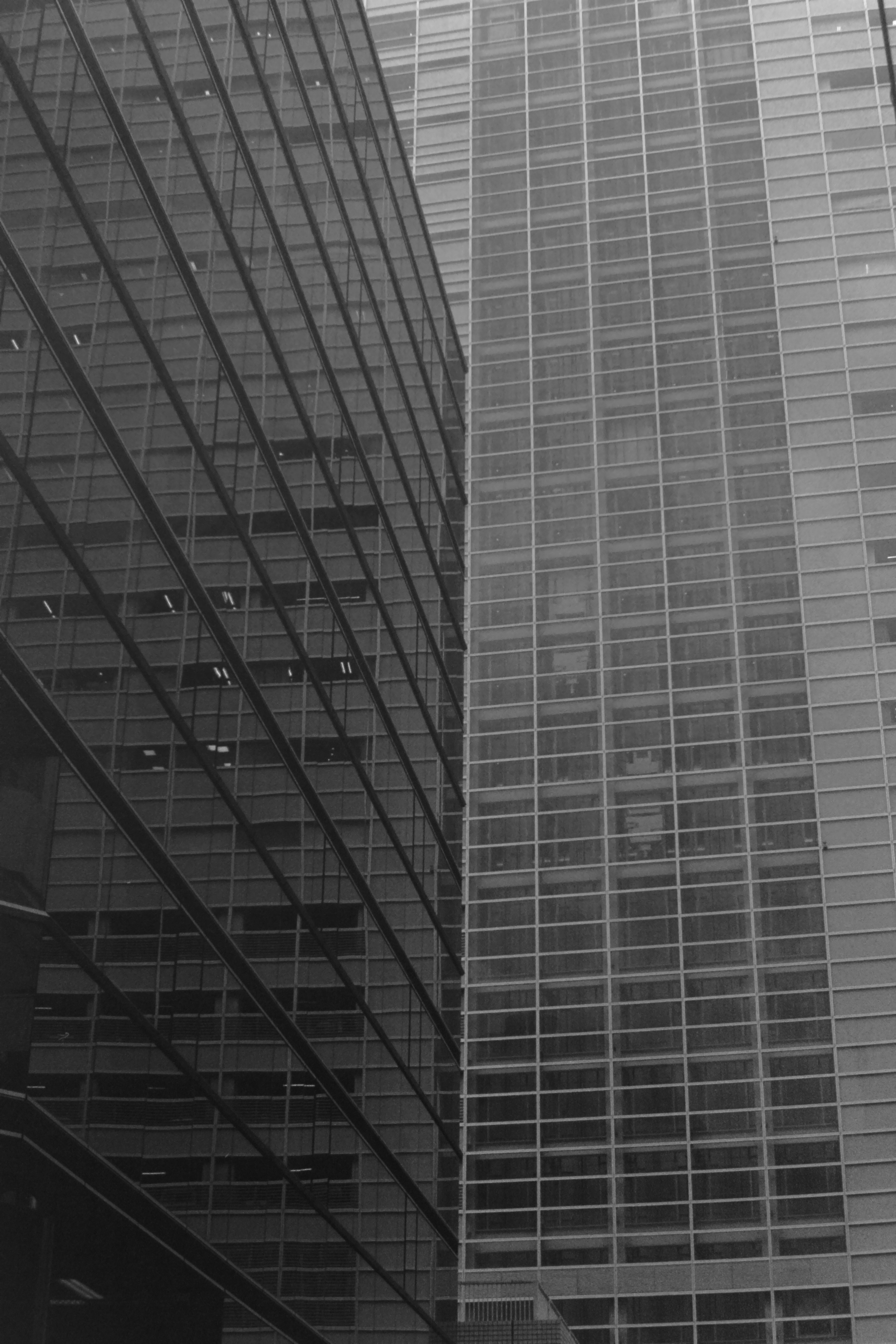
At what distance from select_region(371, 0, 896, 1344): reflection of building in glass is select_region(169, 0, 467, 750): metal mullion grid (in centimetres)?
2358

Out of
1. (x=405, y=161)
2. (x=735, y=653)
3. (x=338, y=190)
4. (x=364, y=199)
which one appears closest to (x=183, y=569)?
(x=338, y=190)

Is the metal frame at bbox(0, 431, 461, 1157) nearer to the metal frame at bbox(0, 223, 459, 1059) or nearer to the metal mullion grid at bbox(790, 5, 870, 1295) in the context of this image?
the metal frame at bbox(0, 223, 459, 1059)

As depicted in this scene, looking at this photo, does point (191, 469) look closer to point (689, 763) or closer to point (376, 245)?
point (376, 245)

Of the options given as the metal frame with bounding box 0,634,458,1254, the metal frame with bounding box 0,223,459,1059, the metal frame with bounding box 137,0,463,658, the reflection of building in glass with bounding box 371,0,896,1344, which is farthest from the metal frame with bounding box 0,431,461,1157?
the reflection of building in glass with bounding box 371,0,896,1344

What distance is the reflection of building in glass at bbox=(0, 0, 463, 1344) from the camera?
1758 cm

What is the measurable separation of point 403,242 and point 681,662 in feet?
91.5

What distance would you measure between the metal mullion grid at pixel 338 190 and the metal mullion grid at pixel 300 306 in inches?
2.0

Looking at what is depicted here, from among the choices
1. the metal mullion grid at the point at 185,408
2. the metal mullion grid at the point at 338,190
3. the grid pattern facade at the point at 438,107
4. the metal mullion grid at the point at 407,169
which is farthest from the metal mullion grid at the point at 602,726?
the metal mullion grid at the point at 185,408

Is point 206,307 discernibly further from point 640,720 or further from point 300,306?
point 640,720

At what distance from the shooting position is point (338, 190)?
105 ft

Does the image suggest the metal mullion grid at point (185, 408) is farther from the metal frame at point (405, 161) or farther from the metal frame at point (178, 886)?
the metal frame at point (405, 161)

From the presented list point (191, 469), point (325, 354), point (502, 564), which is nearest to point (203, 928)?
point (191, 469)

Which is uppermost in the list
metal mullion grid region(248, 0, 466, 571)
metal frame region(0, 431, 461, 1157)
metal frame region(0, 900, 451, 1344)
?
metal mullion grid region(248, 0, 466, 571)

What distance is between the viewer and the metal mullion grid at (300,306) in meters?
23.3
